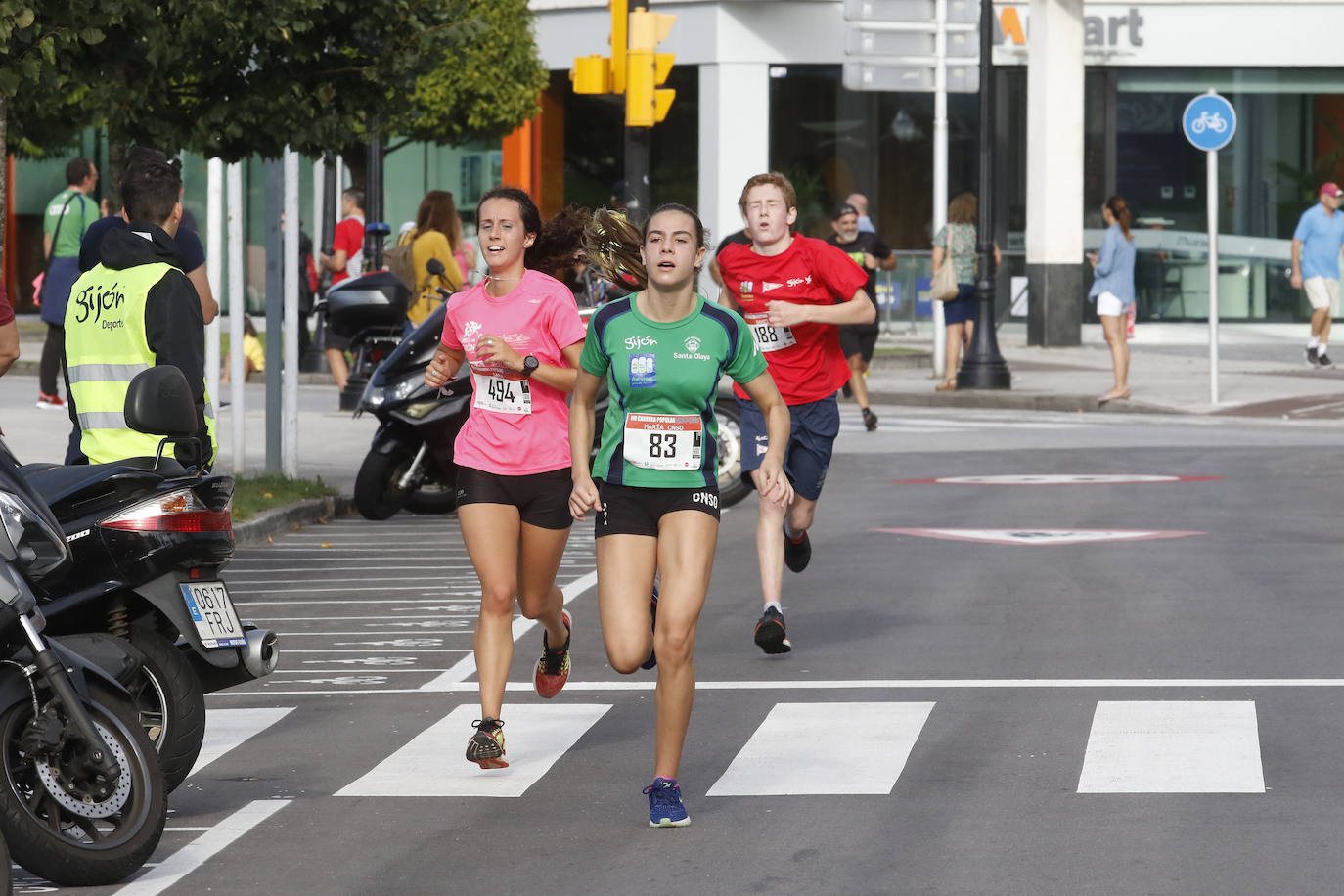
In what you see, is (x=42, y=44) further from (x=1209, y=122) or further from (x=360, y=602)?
(x=1209, y=122)

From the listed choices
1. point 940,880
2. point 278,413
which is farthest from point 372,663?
point 278,413

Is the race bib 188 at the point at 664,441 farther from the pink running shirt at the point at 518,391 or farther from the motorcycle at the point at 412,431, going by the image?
the motorcycle at the point at 412,431

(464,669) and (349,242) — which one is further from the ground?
(349,242)

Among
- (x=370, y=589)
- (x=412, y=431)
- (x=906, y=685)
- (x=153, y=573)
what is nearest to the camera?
(x=153, y=573)

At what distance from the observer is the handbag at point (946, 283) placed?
24.5 m

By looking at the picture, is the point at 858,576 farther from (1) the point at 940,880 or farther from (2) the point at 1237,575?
(1) the point at 940,880

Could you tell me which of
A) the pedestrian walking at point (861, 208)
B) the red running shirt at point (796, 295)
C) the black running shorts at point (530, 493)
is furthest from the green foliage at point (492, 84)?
the black running shorts at point (530, 493)

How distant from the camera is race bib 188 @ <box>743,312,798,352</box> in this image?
9.88 metres

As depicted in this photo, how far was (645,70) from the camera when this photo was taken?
17062 millimetres

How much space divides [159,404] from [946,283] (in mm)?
18727

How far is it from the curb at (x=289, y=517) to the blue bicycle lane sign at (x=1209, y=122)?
1129 centimetres

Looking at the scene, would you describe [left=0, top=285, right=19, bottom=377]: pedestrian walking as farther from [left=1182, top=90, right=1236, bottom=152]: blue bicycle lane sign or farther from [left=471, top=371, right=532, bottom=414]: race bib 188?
[left=1182, top=90, right=1236, bottom=152]: blue bicycle lane sign

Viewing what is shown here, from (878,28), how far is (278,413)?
1305 centimetres

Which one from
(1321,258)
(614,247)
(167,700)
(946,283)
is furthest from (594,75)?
(1321,258)
